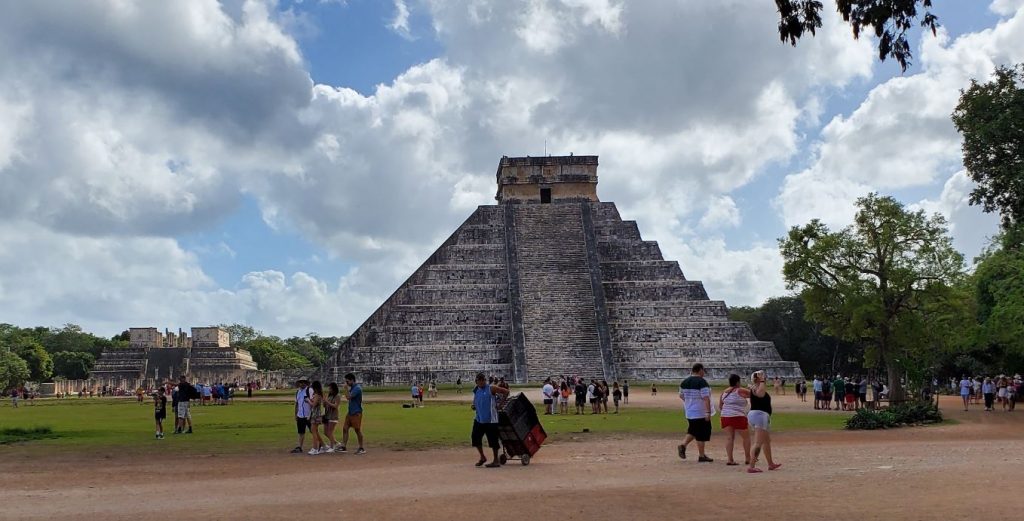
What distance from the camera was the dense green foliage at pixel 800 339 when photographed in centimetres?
6391

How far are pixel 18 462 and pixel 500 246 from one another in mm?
35010

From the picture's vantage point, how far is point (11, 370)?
2253 inches

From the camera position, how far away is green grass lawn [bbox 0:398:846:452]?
14383 mm

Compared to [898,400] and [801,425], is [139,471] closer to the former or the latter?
[801,425]

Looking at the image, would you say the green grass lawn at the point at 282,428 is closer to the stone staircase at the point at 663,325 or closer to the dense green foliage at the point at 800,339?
the stone staircase at the point at 663,325

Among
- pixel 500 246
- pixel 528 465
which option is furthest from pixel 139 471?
pixel 500 246

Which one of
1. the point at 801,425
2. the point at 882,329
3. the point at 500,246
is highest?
the point at 500,246

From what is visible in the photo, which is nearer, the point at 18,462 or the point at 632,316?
the point at 18,462

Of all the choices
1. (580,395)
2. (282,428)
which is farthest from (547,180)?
(282,428)

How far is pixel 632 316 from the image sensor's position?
41.4m

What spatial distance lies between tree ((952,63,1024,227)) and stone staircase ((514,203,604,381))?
16.6m

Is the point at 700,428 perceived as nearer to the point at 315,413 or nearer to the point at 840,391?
the point at 315,413

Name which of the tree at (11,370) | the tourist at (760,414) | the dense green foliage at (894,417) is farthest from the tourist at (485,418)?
the tree at (11,370)

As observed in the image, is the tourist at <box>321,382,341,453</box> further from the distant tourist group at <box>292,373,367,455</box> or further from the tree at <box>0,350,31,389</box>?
the tree at <box>0,350,31,389</box>
